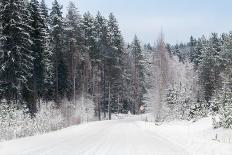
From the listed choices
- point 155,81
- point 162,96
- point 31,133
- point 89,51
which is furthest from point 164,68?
point 31,133

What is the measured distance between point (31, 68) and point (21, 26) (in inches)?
199

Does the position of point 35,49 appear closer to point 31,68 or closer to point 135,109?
point 31,68

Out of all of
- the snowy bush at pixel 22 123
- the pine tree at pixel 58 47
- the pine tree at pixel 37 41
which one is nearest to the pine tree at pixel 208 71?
the pine tree at pixel 58 47

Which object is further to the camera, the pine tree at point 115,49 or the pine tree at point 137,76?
the pine tree at point 137,76

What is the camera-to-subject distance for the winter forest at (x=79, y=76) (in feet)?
114

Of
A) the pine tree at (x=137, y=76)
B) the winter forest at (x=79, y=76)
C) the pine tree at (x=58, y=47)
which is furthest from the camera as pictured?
the pine tree at (x=137, y=76)

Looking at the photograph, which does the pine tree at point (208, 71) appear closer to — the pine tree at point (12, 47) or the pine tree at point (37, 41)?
the pine tree at point (37, 41)

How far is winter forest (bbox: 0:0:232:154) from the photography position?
34844 mm

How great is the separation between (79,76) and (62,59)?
11.4 m

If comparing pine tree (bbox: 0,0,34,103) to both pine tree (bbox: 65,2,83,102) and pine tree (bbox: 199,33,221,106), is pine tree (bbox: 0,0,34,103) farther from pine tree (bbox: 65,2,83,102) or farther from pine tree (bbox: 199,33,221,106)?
pine tree (bbox: 199,33,221,106)

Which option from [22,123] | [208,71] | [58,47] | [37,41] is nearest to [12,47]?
[37,41]

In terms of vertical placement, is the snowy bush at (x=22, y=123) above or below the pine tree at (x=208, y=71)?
below

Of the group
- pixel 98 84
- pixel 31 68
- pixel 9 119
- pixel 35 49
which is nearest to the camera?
pixel 9 119

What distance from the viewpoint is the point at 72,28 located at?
210 ft
